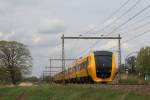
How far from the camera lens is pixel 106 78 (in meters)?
41.6

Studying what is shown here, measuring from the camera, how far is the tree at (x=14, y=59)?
343ft

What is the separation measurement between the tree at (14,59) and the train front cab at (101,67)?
6312cm

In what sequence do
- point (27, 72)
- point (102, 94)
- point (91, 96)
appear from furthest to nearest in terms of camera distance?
point (27, 72)
point (91, 96)
point (102, 94)

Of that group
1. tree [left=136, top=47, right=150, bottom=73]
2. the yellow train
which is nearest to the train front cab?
the yellow train

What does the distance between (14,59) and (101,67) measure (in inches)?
2636

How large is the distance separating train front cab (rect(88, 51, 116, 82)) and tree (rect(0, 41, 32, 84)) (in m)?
63.1

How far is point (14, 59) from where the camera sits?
349 feet

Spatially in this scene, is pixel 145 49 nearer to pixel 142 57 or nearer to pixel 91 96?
pixel 142 57

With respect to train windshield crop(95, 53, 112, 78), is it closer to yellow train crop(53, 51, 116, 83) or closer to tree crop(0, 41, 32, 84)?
yellow train crop(53, 51, 116, 83)

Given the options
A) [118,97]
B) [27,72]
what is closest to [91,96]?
[118,97]

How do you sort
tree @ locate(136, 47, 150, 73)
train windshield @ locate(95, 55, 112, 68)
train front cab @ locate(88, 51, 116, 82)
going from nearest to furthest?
train front cab @ locate(88, 51, 116, 82) < train windshield @ locate(95, 55, 112, 68) < tree @ locate(136, 47, 150, 73)

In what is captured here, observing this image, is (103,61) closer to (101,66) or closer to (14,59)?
(101,66)

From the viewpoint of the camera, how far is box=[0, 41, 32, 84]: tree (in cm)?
10457

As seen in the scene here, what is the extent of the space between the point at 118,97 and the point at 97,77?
1881 cm
